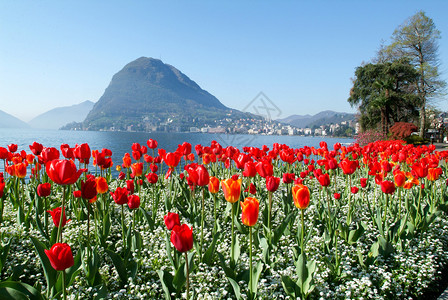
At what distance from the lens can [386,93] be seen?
32.9 m

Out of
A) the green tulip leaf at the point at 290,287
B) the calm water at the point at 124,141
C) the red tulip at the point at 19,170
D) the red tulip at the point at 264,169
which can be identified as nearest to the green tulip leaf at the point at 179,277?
the green tulip leaf at the point at 290,287

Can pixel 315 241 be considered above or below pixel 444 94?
below

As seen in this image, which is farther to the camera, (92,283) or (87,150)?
(87,150)

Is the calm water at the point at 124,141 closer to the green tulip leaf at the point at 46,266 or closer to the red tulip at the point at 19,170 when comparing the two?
the red tulip at the point at 19,170

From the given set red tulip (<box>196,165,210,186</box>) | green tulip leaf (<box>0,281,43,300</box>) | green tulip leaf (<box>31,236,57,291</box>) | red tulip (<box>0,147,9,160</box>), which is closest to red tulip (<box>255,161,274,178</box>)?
red tulip (<box>196,165,210,186</box>)

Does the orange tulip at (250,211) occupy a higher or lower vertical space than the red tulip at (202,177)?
lower

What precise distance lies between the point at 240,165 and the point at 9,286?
2.72 metres

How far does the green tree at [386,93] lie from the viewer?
32.7 metres

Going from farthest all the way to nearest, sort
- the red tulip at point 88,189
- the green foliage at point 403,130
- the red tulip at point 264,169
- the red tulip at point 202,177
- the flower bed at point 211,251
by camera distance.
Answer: the green foliage at point 403,130 < the red tulip at point 264,169 < the red tulip at point 202,177 < the red tulip at point 88,189 < the flower bed at point 211,251

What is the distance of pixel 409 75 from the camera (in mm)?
33469

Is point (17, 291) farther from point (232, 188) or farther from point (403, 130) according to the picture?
point (403, 130)

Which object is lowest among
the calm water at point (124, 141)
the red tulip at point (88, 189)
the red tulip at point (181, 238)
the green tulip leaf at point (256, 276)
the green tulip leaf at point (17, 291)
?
the calm water at point (124, 141)

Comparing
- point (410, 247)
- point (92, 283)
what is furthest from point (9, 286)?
point (410, 247)

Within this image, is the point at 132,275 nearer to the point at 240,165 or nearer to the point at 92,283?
the point at 92,283
